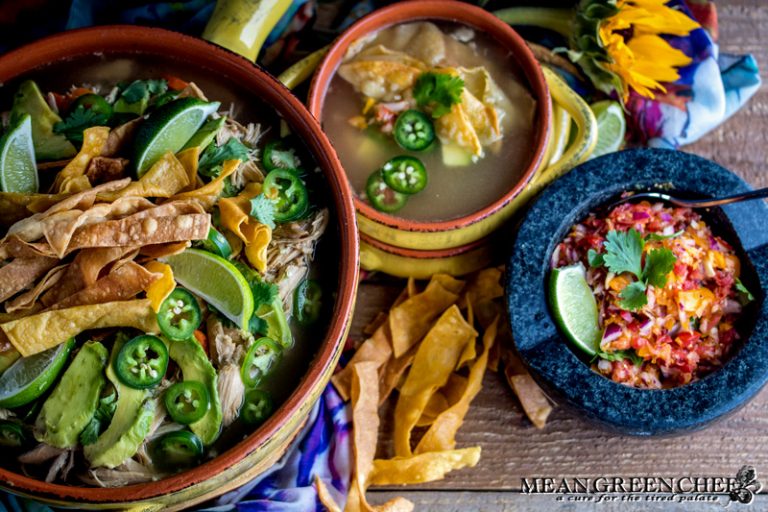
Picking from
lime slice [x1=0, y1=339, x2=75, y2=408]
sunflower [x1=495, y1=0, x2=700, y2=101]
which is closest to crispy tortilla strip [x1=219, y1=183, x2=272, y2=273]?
lime slice [x1=0, y1=339, x2=75, y2=408]

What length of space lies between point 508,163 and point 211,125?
74 cm

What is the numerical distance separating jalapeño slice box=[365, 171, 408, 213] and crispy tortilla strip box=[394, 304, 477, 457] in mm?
275

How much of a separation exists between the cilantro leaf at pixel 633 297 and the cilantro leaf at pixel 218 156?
853 millimetres

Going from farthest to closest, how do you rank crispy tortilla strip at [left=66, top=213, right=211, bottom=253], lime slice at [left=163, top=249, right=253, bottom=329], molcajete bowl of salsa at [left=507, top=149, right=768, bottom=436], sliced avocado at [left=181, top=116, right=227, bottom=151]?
molcajete bowl of salsa at [left=507, top=149, right=768, bottom=436]
sliced avocado at [left=181, top=116, right=227, bottom=151]
lime slice at [left=163, top=249, right=253, bottom=329]
crispy tortilla strip at [left=66, top=213, right=211, bottom=253]

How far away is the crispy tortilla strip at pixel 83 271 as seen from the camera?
1.42m

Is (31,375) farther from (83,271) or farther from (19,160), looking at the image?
(19,160)

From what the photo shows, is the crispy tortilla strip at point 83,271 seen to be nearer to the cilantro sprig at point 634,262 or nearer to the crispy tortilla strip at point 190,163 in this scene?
the crispy tortilla strip at point 190,163

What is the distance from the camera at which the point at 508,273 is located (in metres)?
1.88

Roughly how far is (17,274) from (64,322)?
11cm

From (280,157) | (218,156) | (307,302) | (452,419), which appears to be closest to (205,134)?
(218,156)

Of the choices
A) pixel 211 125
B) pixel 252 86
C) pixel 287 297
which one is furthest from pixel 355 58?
pixel 287 297

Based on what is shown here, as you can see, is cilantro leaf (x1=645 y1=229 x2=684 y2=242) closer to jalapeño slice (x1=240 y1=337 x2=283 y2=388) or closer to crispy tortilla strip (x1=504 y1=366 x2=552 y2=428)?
crispy tortilla strip (x1=504 y1=366 x2=552 y2=428)

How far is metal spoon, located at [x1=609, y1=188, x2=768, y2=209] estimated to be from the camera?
187 cm

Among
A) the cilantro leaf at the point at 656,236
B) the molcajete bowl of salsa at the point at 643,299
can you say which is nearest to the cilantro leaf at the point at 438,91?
the molcajete bowl of salsa at the point at 643,299
